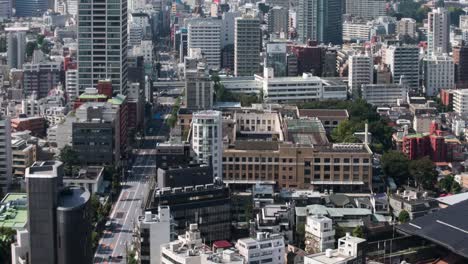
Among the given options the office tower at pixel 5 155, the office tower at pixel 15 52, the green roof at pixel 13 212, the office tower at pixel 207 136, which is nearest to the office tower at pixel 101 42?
the office tower at pixel 5 155

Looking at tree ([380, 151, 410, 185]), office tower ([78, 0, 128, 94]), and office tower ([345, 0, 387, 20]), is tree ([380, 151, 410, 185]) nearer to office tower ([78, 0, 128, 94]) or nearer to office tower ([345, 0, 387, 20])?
office tower ([78, 0, 128, 94])

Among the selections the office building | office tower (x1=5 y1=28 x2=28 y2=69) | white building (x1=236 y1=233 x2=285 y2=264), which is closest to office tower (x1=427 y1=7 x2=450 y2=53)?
office tower (x1=5 y1=28 x2=28 y2=69)

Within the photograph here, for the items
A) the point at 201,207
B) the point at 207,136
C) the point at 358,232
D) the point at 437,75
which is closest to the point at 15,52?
the point at 437,75

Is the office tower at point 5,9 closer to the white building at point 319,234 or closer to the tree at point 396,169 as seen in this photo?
the tree at point 396,169

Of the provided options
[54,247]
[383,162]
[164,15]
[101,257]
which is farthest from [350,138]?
[164,15]

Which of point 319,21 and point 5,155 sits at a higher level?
point 319,21

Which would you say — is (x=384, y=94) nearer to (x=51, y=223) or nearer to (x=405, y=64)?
(x=405, y=64)
